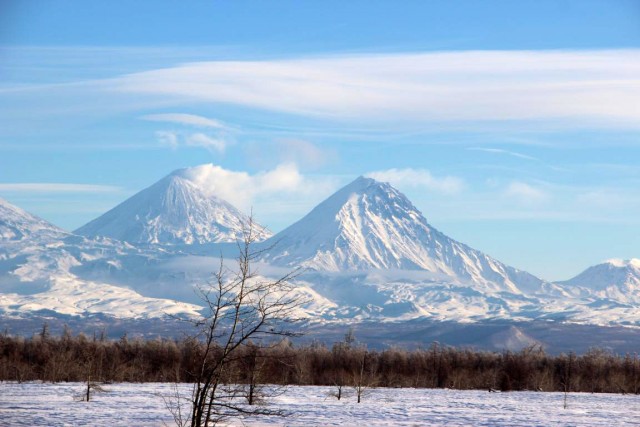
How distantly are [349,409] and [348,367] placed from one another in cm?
5401

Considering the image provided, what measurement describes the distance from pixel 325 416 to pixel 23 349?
72.9 m

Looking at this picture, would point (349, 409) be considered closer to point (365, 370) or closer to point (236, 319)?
point (236, 319)

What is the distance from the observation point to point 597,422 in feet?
202

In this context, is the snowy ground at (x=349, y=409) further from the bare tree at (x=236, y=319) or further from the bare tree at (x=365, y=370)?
the bare tree at (x=236, y=319)

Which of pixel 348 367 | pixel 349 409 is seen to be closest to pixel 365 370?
pixel 348 367

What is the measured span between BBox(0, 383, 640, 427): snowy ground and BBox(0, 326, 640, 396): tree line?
57.6ft

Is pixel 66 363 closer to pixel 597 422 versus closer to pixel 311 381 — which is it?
pixel 311 381

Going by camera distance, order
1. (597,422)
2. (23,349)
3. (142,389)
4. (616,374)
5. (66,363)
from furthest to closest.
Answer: (23,349) → (616,374) → (66,363) → (142,389) → (597,422)

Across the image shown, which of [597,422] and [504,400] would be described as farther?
[504,400]

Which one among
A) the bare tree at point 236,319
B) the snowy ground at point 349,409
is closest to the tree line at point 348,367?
the snowy ground at point 349,409

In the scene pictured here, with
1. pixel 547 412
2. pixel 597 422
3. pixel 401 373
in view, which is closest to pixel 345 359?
pixel 401 373

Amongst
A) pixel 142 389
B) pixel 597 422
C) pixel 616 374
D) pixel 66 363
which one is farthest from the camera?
pixel 616 374

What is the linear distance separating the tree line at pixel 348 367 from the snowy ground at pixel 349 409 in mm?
17550

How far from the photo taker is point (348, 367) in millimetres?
124812
